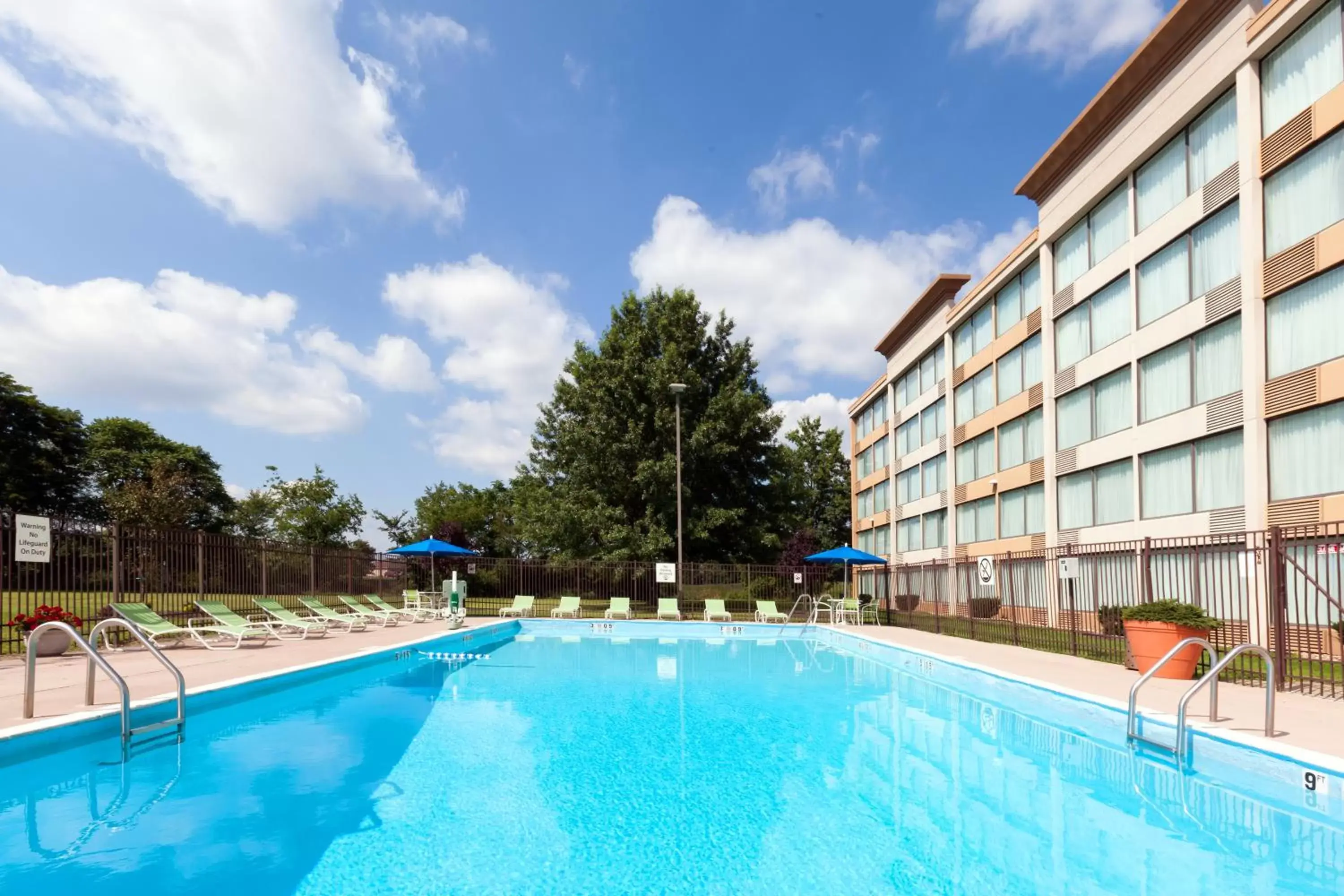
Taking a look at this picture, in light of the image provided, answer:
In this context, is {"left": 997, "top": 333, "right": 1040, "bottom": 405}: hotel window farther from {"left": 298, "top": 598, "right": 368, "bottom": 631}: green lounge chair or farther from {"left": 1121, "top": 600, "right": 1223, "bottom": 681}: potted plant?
{"left": 298, "top": 598, "right": 368, "bottom": 631}: green lounge chair

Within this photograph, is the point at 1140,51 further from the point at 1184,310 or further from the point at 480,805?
the point at 480,805

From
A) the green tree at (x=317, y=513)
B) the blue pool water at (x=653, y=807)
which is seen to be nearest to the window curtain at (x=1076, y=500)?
the blue pool water at (x=653, y=807)

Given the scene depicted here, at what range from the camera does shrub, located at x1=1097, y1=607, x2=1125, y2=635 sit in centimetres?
1366

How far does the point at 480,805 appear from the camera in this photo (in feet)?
18.2

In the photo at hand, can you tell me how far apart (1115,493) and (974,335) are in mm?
11731

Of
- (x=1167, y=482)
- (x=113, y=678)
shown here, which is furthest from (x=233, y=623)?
(x=1167, y=482)

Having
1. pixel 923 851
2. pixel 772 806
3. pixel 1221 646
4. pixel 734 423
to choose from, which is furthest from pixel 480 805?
pixel 734 423

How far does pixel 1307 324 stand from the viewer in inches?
588

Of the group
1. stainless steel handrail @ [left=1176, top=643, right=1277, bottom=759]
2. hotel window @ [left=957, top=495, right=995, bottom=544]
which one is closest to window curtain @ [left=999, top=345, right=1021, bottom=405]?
hotel window @ [left=957, top=495, right=995, bottom=544]

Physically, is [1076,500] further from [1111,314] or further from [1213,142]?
[1213,142]

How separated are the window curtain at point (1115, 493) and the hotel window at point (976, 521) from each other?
23.0 feet

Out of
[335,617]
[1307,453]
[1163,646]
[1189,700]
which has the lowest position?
[335,617]

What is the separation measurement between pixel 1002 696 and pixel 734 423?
23559 mm

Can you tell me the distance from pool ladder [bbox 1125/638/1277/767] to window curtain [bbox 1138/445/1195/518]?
42.1ft
